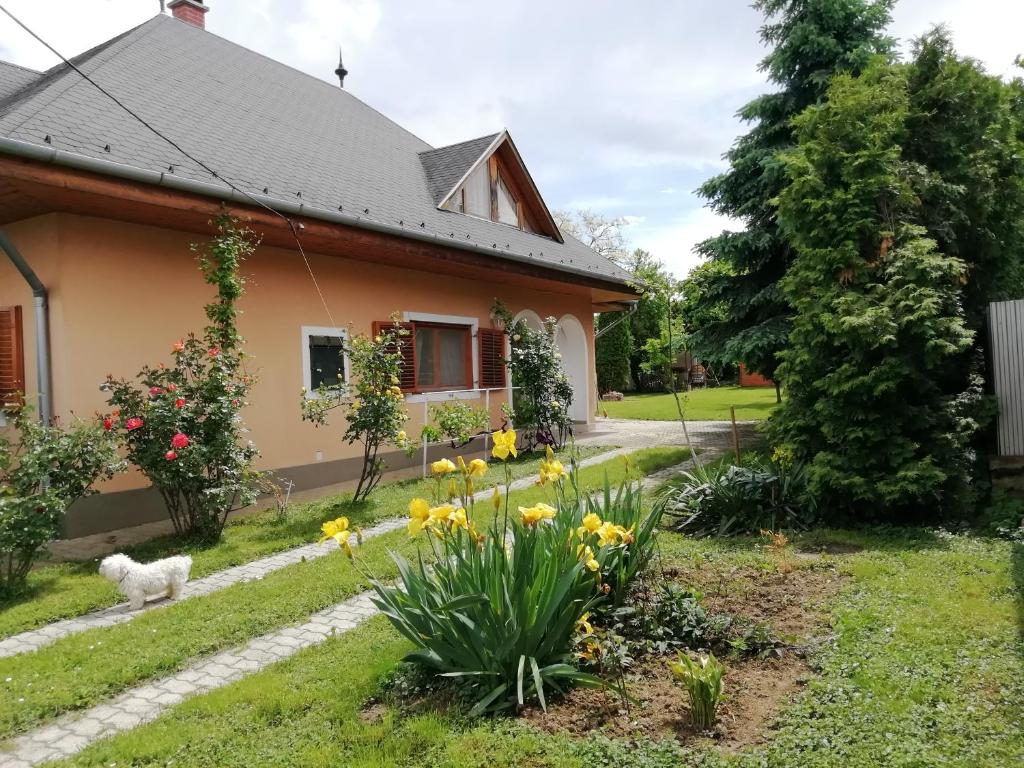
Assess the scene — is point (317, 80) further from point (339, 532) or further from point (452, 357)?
point (339, 532)

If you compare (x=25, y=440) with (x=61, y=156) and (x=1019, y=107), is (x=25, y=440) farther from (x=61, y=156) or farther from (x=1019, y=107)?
(x=1019, y=107)

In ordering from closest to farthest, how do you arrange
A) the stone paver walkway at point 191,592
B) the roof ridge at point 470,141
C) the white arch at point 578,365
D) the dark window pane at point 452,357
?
1. the stone paver walkway at point 191,592
2. the dark window pane at point 452,357
3. the roof ridge at point 470,141
4. the white arch at point 578,365

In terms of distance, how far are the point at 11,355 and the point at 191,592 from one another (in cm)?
418

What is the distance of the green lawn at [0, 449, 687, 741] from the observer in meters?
3.46

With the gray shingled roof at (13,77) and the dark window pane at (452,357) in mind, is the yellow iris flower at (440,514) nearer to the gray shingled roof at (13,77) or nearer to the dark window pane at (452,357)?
the dark window pane at (452,357)

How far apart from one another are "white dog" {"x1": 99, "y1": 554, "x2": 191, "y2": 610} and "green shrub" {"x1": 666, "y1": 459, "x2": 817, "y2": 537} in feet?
14.1

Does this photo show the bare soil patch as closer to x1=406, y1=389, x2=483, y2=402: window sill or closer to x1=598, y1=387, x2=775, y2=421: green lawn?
x1=406, y1=389, x2=483, y2=402: window sill

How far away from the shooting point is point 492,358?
12.2 metres

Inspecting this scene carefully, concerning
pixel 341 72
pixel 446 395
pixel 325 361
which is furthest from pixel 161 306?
pixel 341 72

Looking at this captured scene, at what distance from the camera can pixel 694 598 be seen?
386cm

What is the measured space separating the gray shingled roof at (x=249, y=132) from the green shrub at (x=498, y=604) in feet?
16.3

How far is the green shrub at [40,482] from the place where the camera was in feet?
16.1

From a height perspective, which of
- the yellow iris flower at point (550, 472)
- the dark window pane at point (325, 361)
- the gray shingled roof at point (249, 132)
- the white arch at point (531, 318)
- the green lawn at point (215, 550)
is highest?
the gray shingled roof at point (249, 132)

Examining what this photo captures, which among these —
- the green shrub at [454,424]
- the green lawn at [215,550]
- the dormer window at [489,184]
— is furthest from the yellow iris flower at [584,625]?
the dormer window at [489,184]
